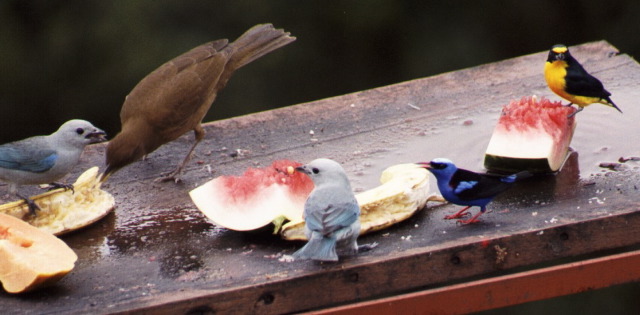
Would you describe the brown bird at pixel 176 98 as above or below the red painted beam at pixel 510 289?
above

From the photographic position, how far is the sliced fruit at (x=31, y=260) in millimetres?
3832

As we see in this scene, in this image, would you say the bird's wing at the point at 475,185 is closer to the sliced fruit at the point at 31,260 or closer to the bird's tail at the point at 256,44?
the sliced fruit at the point at 31,260

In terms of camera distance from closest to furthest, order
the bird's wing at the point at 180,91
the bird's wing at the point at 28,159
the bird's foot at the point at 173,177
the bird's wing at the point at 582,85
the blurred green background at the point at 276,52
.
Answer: the bird's wing at the point at 28,159 → the bird's wing at the point at 582,85 → the bird's foot at the point at 173,177 → the bird's wing at the point at 180,91 → the blurred green background at the point at 276,52

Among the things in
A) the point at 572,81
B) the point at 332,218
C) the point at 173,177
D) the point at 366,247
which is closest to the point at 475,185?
the point at 366,247

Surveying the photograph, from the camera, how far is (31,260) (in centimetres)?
388

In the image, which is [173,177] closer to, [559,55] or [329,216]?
[329,216]

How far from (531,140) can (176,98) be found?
1.64 metres

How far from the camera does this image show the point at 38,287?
153 inches

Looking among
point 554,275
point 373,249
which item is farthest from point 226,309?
point 554,275

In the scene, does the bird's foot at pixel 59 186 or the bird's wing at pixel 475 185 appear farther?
the bird's foot at pixel 59 186

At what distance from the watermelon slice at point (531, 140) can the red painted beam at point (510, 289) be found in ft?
1.85

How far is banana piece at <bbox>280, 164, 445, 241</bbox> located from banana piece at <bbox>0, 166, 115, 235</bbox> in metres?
0.80

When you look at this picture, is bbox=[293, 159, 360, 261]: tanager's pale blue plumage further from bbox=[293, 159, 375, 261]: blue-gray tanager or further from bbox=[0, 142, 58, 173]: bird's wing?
bbox=[0, 142, 58, 173]: bird's wing

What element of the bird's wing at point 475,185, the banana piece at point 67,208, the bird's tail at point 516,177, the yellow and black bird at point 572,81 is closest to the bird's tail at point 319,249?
the bird's wing at point 475,185
